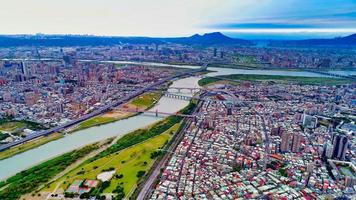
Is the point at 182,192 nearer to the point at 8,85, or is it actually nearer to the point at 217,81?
the point at 217,81

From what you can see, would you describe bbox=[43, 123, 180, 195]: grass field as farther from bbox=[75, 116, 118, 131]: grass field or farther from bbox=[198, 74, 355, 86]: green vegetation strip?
bbox=[198, 74, 355, 86]: green vegetation strip

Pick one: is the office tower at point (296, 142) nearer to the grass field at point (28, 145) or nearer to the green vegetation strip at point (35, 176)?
the green vegetation strip at point (35, 176)

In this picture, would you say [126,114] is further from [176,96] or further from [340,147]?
[340,147]

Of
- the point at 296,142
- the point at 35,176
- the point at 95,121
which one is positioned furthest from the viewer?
the point at 95,121

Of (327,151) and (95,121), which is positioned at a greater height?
(327,151)

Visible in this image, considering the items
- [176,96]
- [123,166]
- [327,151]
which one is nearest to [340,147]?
[327,151]

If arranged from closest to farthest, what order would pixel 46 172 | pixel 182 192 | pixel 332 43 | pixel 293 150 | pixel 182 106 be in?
pixel 182 192, pixel 46 172, pixel 293 150, pixel 182 106, pixel 332 43

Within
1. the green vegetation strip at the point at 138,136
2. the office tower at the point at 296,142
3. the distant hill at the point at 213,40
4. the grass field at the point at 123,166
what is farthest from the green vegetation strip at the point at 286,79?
the distant hill at the point at 213,40

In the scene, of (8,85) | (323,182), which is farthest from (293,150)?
(8,85)
